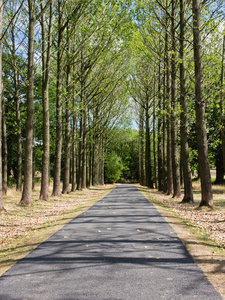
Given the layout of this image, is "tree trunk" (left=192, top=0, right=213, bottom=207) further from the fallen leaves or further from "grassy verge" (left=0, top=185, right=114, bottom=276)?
the fallen leaves

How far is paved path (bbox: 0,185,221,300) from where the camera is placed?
3842mm

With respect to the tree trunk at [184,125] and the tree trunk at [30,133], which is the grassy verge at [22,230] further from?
the tree trunk at [184,125]

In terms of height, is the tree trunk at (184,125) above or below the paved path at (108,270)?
above

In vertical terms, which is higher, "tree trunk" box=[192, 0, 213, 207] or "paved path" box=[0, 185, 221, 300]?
"tree trunk" box=[192, 0, 213, 207]

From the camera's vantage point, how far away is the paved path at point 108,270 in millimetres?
3842

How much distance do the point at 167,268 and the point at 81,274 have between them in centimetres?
139

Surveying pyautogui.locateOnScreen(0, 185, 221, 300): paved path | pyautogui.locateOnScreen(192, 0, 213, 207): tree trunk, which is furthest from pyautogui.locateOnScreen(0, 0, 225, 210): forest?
pyautogui.locateOnScreen(0, 185, 221, 300): paved path

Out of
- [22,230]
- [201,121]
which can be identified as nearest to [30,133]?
[22,230]

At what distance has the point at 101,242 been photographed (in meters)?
6.51

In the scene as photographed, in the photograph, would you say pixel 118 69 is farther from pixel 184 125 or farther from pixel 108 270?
pixel 108 270

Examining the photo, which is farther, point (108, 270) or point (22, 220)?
point (22, 220)

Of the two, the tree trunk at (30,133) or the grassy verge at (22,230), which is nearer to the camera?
the grassy verge at (22,230)

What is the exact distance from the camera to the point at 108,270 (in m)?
4.68

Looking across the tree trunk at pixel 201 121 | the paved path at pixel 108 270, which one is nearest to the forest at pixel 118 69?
the tree trunk at pixel 201 121
